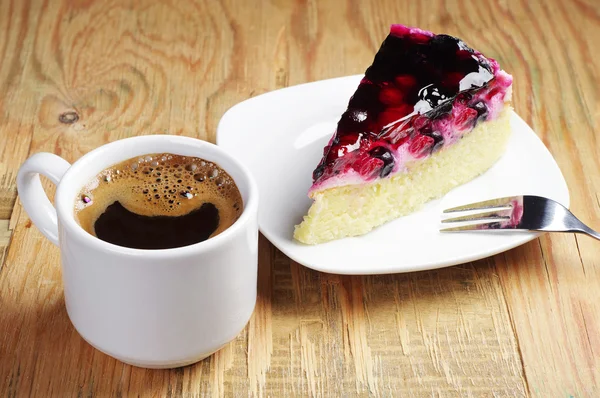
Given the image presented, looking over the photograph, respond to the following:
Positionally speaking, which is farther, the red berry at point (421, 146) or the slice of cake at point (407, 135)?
the red berry at point (421, 146)

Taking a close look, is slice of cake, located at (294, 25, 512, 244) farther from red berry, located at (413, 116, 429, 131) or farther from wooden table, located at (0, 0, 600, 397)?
wooden table, located at (0, 0, 600, 397)

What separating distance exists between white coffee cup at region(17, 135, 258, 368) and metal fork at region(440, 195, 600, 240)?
477mm

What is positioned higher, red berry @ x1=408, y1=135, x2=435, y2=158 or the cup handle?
the cup handle

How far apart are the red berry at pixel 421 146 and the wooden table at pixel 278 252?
10.9 inches

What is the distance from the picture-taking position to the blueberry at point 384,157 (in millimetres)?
1549

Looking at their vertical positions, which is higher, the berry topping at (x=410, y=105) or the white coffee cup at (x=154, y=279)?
the white coffee cup at (x=154, y=279)

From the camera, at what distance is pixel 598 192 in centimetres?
164

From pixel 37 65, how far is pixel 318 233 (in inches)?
37.0

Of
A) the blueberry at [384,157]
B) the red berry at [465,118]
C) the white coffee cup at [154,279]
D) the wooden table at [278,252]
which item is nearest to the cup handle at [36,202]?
the white coffee cup at [154,279]

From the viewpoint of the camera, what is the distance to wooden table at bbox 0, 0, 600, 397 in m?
1.25

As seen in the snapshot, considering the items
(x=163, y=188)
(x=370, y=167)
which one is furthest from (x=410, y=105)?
(x=163, y=188)

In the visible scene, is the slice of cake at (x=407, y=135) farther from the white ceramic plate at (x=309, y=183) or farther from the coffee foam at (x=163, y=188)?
the coffee foam at (x=163, y=188)

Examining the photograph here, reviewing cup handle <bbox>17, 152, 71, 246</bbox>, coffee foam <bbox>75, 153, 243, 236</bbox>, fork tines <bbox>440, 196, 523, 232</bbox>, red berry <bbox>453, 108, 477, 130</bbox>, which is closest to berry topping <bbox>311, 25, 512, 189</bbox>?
red berry <bbox>453, 108, 477, 130</bbox>

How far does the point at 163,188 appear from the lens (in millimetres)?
1207
